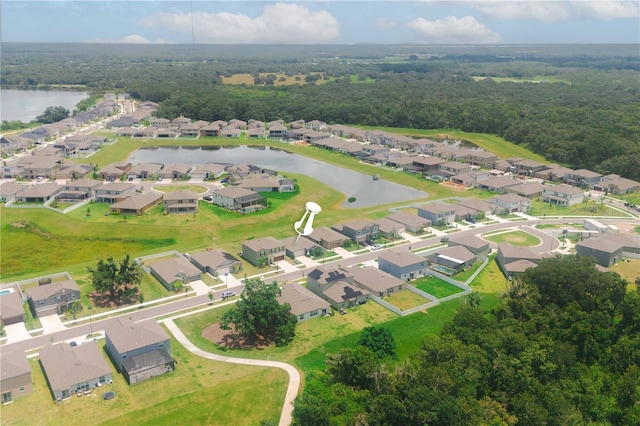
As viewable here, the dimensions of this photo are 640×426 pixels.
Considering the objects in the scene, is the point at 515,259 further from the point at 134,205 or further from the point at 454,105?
the point at 454,105

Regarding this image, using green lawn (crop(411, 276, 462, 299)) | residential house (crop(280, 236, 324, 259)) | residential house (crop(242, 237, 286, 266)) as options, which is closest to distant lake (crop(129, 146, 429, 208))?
residential house (crop(280, 236, 324, 259))

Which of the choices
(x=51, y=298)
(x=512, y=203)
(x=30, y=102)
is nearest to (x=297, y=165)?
(x=512, y=203)

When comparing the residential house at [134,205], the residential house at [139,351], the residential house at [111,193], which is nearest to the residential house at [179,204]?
the residential house at [134,205]

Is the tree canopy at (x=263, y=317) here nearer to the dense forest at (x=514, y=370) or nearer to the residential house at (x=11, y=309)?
the dense forest at (x=514, y=370)

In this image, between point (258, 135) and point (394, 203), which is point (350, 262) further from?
point (258, 135)

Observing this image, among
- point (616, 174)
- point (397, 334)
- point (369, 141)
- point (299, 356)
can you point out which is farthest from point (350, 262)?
point (369, 141)

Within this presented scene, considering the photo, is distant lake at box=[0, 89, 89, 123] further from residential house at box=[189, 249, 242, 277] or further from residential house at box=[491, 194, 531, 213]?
residential house at box=[491, 194, 531, 213]
